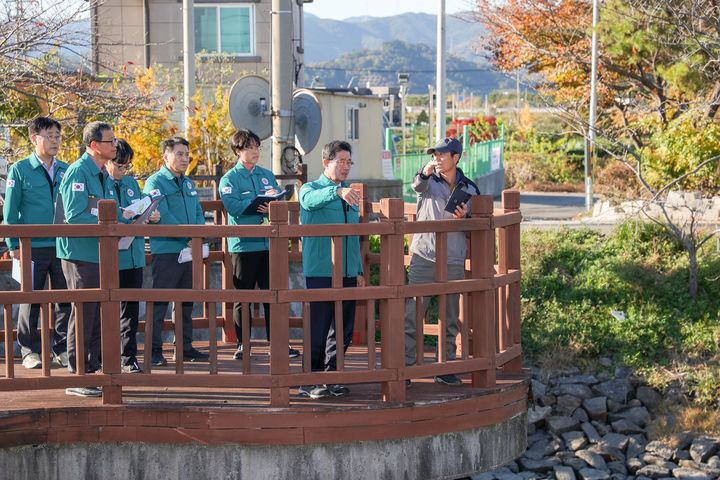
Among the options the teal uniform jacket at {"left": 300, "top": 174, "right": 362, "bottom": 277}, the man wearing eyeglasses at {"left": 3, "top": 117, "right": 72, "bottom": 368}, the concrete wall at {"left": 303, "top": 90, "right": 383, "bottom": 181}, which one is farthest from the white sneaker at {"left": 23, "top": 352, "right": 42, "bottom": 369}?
the concrete wall at {"left": 303, "top": 90, "right": 383, "bottom": 181}

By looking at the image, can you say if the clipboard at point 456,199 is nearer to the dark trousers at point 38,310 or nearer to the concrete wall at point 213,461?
the concrete wall at point 213,461

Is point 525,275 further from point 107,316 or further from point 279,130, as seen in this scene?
point 107,316

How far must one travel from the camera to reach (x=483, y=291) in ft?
19.0

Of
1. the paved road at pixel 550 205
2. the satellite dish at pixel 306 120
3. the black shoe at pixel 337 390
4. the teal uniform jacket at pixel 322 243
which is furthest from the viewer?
the paved road at pixel 550 205

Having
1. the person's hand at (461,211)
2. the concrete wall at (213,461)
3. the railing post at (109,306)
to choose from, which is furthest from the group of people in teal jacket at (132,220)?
the person's hand at (461,211)

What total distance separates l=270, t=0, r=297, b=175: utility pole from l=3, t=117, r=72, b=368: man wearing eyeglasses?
400 centimetres

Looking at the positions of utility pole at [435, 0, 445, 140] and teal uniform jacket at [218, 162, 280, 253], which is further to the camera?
utility pole at [435, 0, 445, 140]

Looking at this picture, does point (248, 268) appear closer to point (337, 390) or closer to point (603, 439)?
point (337, 390)

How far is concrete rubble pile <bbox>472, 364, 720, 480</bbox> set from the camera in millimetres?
8711

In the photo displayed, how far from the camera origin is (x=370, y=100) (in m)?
25.2

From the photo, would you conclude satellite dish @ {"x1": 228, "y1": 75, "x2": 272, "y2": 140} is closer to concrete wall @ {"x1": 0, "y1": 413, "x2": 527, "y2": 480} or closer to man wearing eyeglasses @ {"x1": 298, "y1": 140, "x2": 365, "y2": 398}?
man wearing eyeglasses @ {"x1": 298, "y1": 140, "x2": 365, "y2": 398}

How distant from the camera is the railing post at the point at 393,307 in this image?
5.40 meters

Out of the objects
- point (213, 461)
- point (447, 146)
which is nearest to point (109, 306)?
point (213, 461)

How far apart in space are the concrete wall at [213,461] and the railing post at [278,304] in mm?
336
